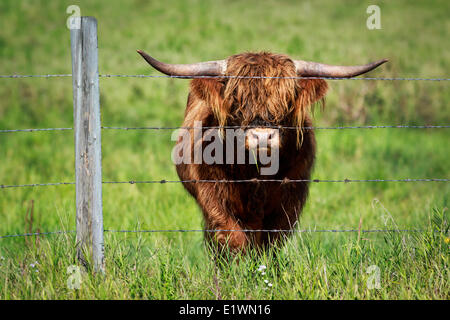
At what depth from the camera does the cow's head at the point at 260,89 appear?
374 cm

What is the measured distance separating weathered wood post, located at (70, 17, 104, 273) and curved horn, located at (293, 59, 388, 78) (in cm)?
155

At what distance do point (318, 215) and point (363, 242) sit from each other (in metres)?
2.72

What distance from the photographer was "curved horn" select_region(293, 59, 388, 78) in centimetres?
372

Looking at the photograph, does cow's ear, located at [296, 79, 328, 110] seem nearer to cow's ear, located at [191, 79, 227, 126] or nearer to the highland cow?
the highland cow

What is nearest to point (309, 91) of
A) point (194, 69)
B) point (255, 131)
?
point (255, 131)

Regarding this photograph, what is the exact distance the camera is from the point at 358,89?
994 cm

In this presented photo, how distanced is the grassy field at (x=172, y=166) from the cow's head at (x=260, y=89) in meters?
0.25

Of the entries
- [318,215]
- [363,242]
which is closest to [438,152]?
[318,215]

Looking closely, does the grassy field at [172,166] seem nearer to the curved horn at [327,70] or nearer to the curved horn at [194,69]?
the curved horn at [327,70]

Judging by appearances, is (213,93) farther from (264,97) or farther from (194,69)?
(264,97)

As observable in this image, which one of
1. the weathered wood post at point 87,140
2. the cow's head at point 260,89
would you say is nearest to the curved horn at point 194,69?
the cow's head at point 260,89

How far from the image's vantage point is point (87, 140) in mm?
3213

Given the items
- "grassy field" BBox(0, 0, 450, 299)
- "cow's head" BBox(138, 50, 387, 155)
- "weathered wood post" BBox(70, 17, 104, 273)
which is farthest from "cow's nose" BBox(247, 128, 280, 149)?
"weathered wood post" BBox(70, 17, 104, 273)
